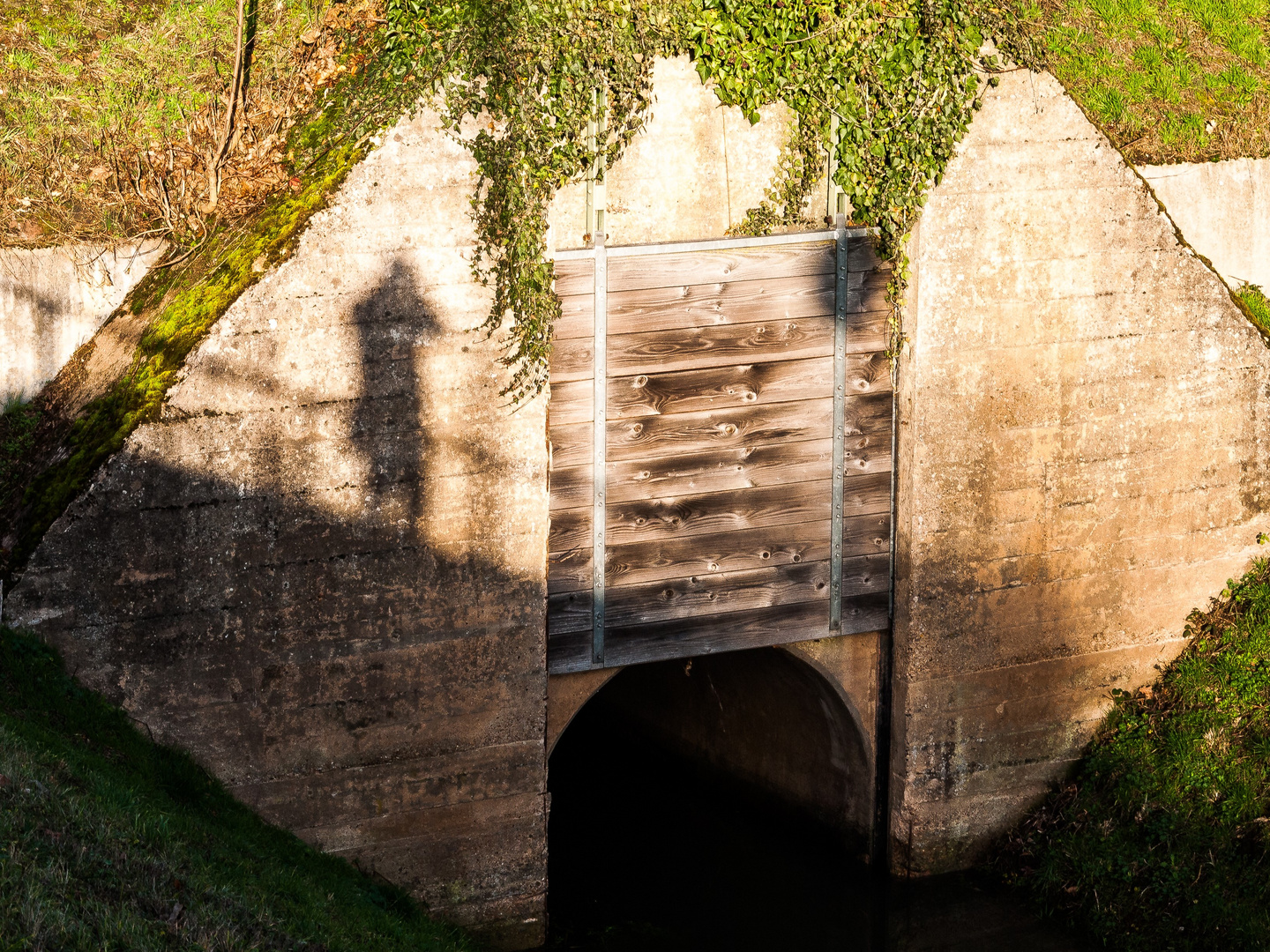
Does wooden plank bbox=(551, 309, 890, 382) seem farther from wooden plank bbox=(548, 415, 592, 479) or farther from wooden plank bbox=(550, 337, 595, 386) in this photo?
wooden plank bbox=(548, 415, 592, 479)

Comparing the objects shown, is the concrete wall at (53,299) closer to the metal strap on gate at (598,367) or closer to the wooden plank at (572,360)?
the wooden plank at (572,360)

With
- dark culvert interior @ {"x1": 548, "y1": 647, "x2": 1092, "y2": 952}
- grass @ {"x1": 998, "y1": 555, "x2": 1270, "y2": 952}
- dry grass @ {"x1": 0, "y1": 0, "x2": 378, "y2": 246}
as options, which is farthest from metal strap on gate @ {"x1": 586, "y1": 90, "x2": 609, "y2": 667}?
grass @ {"x1": 998, "y1": 555, "x2": 1270, "y2": 952}

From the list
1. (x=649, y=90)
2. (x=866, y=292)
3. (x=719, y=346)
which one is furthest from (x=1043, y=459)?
(x=649, y=90)

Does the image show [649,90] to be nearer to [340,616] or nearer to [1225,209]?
[340,616]

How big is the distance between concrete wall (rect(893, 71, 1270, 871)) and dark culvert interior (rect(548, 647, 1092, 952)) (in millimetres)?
529

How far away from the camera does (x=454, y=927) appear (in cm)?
759

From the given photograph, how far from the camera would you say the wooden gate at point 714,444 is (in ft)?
24.4

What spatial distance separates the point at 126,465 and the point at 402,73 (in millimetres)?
2532

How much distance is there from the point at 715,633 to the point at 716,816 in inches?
128

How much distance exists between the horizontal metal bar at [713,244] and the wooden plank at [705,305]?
0.22 meters

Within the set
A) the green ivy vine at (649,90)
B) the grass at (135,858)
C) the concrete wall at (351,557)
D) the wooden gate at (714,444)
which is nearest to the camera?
the grass at (135,858)

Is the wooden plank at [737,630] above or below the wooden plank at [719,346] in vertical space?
below

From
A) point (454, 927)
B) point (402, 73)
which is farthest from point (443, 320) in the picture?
point (454, 927)

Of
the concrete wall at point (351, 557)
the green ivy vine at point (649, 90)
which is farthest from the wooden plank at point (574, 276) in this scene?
the concrete wall at point (351, 557)
